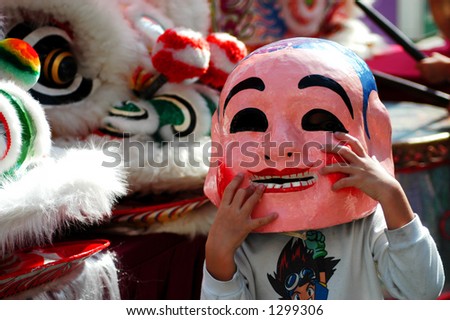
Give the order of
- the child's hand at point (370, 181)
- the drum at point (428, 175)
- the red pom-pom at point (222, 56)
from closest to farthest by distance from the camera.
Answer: the child's hand at point (370, 181)
the red pom-pom at point (222, 56)
the drum at point (428, 175)

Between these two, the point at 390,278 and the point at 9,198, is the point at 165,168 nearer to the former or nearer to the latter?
the point at 9,198

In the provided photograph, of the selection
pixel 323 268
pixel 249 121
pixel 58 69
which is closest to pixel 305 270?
pixel 323 268

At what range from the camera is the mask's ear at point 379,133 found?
91cm

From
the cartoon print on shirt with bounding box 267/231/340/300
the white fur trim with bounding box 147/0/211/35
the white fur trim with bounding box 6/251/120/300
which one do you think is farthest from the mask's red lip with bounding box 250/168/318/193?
the white fur trim with bounding box 147/0/211/35

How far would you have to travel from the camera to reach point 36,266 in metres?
0.95

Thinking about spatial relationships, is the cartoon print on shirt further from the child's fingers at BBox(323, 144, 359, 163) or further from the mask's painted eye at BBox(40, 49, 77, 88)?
the mask's painted eye at BBox(40, 49, 77, 88)

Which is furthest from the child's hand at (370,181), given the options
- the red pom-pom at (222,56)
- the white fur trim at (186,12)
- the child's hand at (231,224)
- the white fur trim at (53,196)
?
the white fur trim at (186,12)

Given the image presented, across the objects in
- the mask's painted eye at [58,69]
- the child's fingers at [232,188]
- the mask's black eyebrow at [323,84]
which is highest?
the mask's painted eye at [58,69]

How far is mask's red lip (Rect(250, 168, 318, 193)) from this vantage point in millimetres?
872

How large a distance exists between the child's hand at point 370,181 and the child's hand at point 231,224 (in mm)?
113

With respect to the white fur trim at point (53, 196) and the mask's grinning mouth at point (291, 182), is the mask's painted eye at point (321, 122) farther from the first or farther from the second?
the white fur trim at point (53, 196)

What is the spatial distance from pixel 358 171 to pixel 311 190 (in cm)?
7
